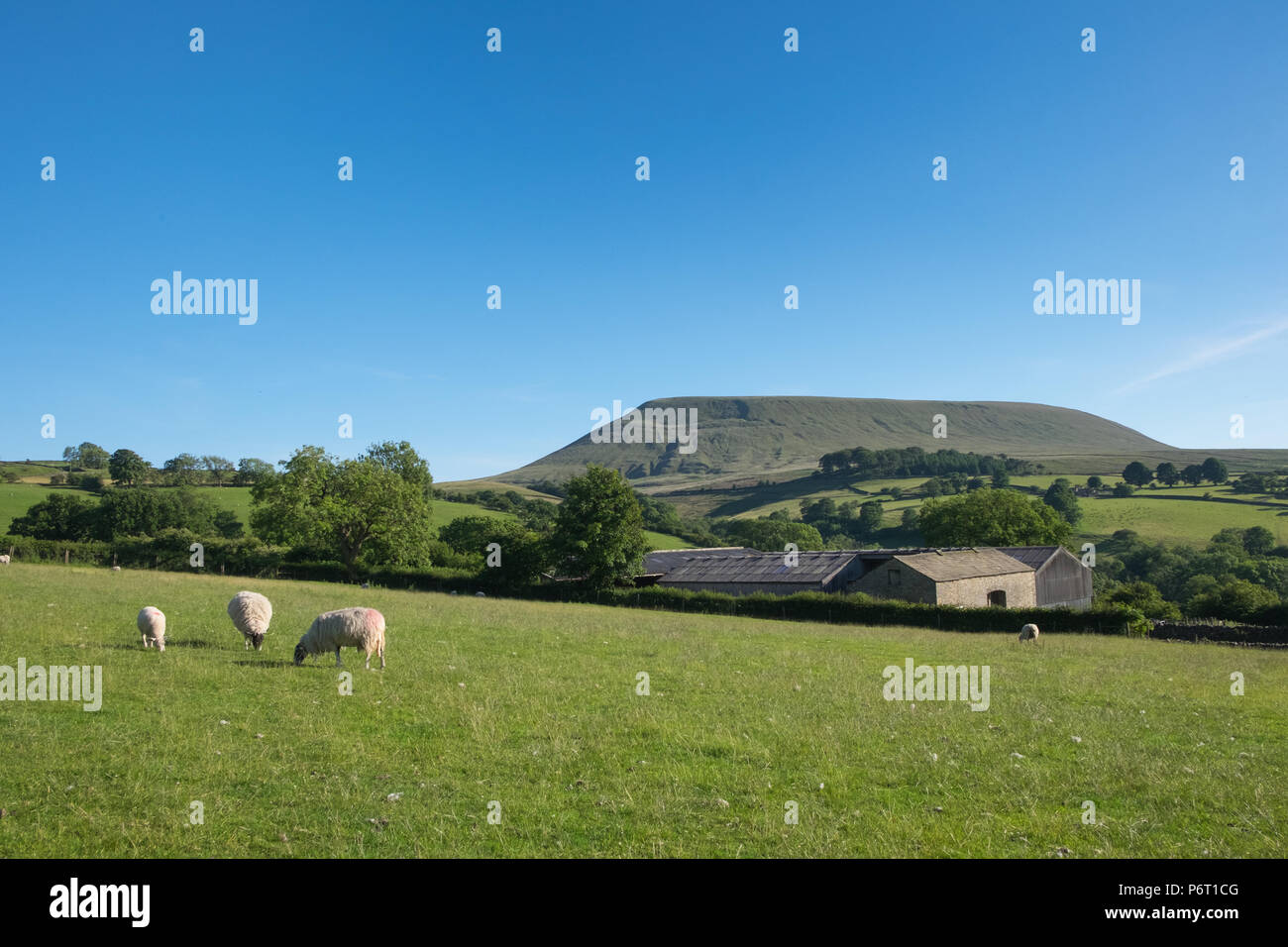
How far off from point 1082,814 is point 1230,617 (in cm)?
5753

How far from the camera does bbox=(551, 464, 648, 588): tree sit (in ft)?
205

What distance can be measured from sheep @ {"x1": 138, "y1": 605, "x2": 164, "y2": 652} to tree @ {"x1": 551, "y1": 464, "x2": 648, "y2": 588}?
4367 centimetres

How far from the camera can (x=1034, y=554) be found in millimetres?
67125

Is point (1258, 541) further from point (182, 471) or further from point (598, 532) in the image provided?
point (182, 471)

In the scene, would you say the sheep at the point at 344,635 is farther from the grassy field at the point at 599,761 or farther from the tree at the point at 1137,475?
the tree at the point at 1137,475

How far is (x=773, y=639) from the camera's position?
29.8 meters

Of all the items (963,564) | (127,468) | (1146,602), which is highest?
(127,468)

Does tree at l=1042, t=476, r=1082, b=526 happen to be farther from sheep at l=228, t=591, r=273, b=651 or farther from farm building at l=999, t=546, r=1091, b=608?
sheep at l=228, t=591, r=273, b=651

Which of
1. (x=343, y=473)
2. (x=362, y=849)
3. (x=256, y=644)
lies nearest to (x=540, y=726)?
(x=362, y=849)

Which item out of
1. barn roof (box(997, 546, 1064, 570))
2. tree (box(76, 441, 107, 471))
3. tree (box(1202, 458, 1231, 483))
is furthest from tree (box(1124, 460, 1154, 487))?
tree (box(76, 441, 107, 471))

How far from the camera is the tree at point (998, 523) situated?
8731 cm

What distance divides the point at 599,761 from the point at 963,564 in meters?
56.4

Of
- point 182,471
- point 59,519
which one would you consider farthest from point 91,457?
point 59,519
